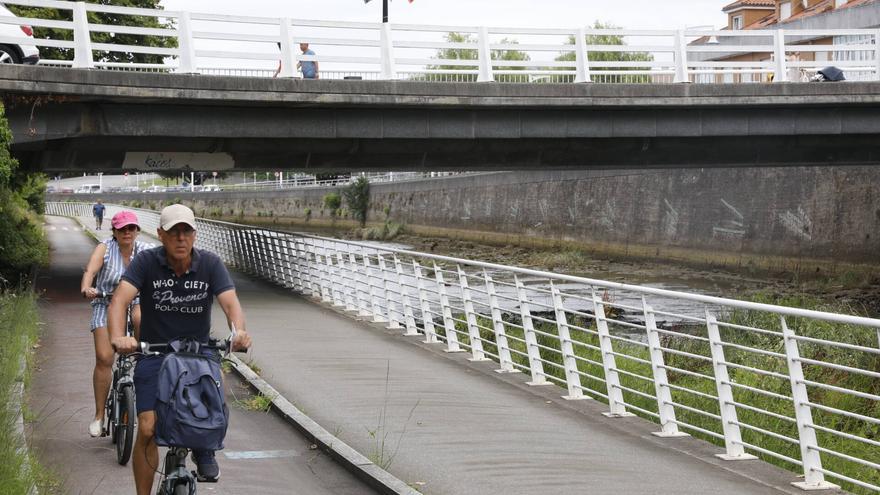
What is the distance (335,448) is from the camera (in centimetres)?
891

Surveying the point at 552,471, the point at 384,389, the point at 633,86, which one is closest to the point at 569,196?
the point at 633,86

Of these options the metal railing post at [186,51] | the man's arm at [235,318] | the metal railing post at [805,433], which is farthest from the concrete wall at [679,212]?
the man's arm at [235,318]

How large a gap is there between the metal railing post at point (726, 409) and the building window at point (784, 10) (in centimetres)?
6885

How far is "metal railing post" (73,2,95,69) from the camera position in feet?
73.4

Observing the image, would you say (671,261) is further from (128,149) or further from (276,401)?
(276,401)

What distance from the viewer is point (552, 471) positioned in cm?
828

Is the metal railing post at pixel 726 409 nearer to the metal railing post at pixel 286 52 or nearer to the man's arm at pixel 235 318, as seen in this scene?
the man's arm at pixel 235 318

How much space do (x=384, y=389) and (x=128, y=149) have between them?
16.0 metres

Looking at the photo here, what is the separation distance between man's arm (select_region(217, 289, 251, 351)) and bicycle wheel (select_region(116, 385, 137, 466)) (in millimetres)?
2333

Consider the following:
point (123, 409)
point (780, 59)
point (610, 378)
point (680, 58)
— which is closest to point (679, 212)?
point (780, 59)

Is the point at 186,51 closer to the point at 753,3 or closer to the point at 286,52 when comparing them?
the point at 286,52

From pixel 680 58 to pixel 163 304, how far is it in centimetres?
2148

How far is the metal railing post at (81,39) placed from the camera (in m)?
22.4

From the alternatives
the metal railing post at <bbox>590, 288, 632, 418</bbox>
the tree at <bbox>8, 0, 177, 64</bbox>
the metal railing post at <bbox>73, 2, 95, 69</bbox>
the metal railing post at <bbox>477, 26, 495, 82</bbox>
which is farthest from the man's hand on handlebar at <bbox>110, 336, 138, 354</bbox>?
the tree at <bbox>8, 0, 177, 64</bbox>
